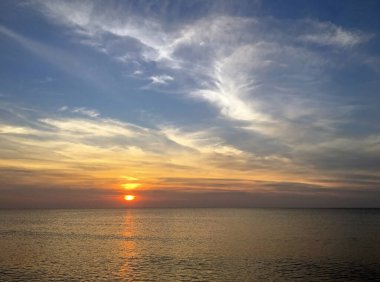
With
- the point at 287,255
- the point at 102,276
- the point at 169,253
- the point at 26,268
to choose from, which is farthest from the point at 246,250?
the point at 26,268

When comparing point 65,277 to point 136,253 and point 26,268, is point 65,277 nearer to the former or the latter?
point 26,268

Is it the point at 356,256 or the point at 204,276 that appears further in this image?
the point at 356,256

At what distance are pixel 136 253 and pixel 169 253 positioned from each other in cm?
635

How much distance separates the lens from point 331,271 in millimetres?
52719

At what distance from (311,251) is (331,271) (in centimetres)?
2023

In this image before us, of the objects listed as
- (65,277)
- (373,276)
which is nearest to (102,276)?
(65,277)

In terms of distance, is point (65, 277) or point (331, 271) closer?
point (65, 277)

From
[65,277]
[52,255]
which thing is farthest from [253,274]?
[52,255]

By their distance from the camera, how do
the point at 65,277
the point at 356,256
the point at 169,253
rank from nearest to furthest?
the point at 65,277 → the point at 356,256 → the point at 169,253

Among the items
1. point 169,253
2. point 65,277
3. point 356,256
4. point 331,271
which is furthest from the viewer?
point 169,253

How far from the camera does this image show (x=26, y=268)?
5478 cm

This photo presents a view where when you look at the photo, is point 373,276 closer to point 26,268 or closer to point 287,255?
point 287,255

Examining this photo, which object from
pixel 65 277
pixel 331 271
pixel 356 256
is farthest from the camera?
pixel 356 256

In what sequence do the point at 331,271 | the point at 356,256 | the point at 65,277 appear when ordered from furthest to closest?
the point at 356,256 < the point at 331,271 < the point at 65,277
